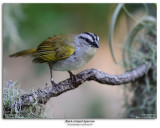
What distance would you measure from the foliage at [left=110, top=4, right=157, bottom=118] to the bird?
353mm

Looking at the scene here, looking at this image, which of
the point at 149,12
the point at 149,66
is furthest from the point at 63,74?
the point at 149,12

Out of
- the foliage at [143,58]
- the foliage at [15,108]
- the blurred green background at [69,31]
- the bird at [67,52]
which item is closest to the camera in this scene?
the foliage at [15,108]

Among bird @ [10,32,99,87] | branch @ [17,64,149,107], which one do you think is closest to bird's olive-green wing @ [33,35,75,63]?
bird @ [10,32,99,87]

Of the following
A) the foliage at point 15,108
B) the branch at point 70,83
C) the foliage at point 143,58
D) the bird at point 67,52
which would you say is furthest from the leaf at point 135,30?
the foliage at point 15,108

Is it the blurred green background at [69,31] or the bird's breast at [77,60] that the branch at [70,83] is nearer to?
the bird's breast at [77,60]

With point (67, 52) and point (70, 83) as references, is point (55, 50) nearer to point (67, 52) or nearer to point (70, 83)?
point (67, 52)

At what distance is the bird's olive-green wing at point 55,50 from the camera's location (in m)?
1.09

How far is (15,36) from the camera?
155 cm

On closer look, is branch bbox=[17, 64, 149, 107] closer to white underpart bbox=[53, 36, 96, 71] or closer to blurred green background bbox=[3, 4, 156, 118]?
white underpart bbox=[53, 36, 96, 71]

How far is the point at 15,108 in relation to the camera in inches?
36.8

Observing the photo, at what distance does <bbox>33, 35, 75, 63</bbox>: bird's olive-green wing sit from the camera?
109 cm

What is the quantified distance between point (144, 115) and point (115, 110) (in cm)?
28

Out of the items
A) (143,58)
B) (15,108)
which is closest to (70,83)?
(15,108)

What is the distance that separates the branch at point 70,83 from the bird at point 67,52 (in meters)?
0.03
